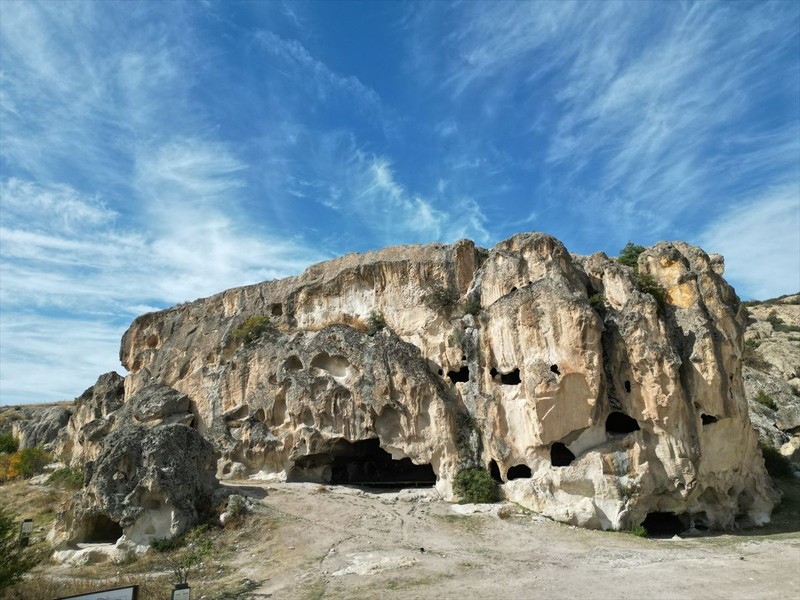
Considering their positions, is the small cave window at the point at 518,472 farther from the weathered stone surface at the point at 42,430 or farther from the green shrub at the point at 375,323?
the weathered stone surface at the point at 42,430

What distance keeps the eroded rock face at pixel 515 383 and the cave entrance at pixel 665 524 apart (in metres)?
0.58

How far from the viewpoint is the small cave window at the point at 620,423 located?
75.5 ft

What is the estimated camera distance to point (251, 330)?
3052cm

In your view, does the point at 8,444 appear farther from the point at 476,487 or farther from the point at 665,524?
the point at 665,524

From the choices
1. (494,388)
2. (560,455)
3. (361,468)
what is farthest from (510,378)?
(361,468)

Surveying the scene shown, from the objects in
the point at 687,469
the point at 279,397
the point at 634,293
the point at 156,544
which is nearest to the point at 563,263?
the point at 634,293

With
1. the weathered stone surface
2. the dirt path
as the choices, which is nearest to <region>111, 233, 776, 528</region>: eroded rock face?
the dirt path

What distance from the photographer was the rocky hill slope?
821 inches

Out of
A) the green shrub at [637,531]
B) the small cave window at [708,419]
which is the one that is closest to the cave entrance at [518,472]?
the green shrub at [637,531]

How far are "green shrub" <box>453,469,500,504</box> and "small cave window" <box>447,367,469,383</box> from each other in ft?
15.4

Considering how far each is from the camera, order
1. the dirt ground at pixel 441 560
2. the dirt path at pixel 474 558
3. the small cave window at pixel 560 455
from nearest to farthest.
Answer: the dirt path at pixel 474 558 → the dirt ground at pixel 441 560 → the small cave window at pixel 560 455

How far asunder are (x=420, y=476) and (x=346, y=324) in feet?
27.5

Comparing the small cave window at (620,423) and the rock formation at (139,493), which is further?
the small cave window at (620,423)

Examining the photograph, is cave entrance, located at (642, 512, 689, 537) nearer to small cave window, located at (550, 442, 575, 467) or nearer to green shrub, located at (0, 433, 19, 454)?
small cave window, located at (550, 442, 575, 467)
